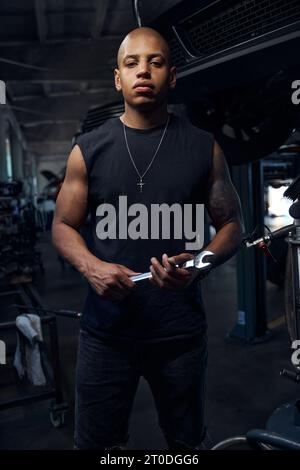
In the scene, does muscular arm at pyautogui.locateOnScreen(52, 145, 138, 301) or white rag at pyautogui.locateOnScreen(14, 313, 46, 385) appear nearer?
muscular arm at pyautogui.locateOnScreen(52, 145, 138, 301)

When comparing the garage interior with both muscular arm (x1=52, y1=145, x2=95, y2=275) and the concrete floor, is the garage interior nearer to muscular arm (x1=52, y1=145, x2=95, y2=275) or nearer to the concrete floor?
the concrete floor

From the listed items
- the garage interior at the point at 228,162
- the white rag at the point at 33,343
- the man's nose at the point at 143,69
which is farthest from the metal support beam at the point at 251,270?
the man's nose at the point at 143,69

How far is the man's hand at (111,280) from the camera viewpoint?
0.95 m

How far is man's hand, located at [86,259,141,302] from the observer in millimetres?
948

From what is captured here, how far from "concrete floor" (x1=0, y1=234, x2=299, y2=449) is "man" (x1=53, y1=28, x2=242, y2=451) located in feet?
2.79

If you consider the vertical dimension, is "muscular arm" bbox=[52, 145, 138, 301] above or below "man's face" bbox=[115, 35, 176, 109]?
below

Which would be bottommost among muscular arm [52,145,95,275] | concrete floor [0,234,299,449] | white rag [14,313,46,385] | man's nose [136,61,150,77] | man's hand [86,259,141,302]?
concrete floor [0,234,299,449]

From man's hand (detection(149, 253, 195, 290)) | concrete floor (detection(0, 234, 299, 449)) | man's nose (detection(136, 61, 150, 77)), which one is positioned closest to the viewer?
man's hand (detection(149, 253, 195, 290))

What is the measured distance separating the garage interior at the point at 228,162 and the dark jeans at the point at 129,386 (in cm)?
27

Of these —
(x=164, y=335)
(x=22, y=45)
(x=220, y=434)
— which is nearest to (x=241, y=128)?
(x=220, y=434)

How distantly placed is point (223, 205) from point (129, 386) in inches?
19.7

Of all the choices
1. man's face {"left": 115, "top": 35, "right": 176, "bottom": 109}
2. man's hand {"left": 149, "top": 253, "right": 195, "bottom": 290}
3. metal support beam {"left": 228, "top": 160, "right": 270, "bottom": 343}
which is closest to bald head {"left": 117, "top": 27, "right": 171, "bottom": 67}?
man's face {"left": 115, "top": 35, "right": 176, "bottom": 109}

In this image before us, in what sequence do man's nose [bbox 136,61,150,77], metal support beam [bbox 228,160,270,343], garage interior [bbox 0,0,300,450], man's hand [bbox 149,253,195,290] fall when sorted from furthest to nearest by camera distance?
metal support beam [bbox 228,160,270,343]
garage interior [bbox 0,0,300,450]
man's nose [bbox 136,61,150,77]
man's hand [bbox 149,253,195,290]

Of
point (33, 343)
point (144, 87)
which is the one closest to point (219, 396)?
point (33, 343)
